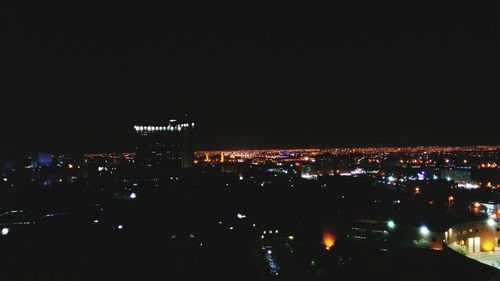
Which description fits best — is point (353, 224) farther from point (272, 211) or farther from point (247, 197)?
point (247, 197)

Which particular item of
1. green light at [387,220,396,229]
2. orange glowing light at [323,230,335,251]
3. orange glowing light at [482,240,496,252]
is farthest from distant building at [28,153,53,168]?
orange glowing light at [482,240,496,252]

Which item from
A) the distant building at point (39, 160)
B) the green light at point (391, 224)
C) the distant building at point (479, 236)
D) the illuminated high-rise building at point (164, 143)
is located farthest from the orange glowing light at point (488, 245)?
the distant building at point (39, 160)

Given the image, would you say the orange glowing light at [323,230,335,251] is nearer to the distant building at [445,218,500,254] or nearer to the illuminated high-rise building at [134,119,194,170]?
the distant building at [445,218,500,254]

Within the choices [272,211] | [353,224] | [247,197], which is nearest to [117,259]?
[353,224]

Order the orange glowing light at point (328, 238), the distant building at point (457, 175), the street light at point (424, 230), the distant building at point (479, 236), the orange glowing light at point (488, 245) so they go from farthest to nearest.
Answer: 1. the distant building at point (457, 175)
2. the orange glowing light at point (328, 238)
3. the orange glowing light at point (488, 245)
4. the distant building at point (479, 236)
5. the street light at point (424, 230)

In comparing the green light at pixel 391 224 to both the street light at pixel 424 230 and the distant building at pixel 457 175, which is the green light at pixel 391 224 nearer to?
the street light at pixel 424 230

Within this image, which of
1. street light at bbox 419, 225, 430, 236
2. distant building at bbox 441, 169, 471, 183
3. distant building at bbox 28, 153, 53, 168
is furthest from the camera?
distant building at bbox 28, 153, 53, 168

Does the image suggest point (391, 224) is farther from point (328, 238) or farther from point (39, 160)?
point (39, 160)

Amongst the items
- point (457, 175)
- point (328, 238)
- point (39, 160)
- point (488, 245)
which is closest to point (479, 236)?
point (488, 245)
